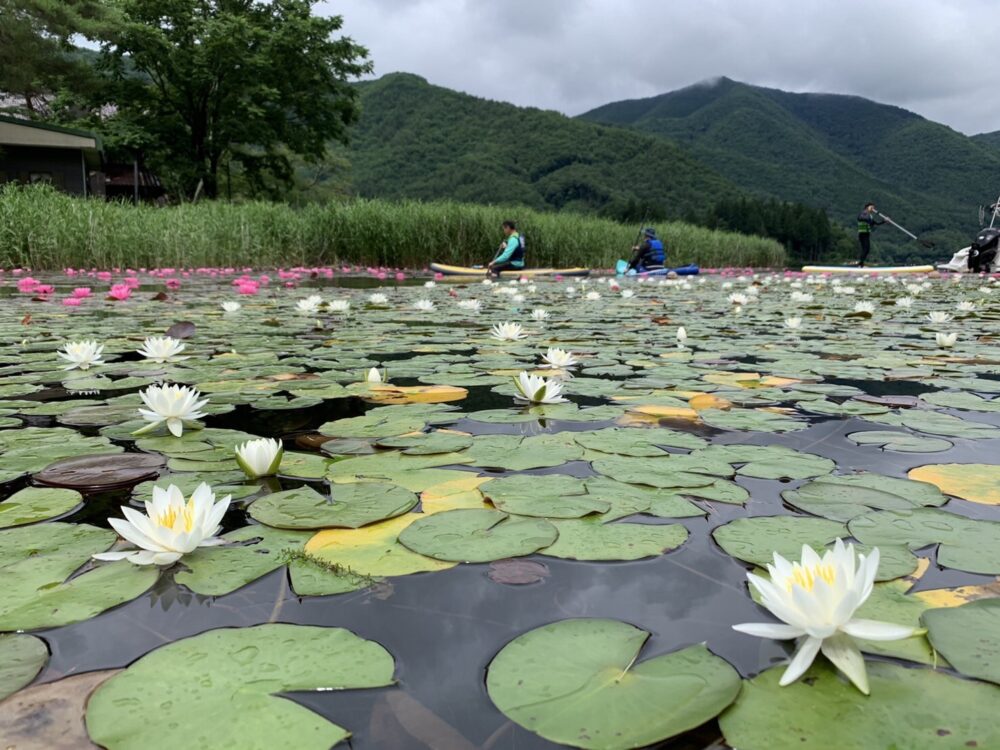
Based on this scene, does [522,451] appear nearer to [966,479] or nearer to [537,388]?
[537,388]

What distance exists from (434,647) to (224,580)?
285mm

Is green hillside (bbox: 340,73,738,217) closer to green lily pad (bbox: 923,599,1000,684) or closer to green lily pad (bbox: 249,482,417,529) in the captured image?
green lily pad (bbox: 249,482,417,529)

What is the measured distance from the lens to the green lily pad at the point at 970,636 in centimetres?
58

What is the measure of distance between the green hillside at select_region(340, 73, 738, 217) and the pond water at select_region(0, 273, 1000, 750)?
36992 millimetres

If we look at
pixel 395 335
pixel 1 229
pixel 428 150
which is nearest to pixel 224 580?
pixel 395 335

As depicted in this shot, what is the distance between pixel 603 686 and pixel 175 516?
559 mm

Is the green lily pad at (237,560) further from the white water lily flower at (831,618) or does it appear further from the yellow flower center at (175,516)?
the white water lily flower at (831,618)

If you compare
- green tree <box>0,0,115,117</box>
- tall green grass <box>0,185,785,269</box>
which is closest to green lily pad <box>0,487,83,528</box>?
tall green grass <box>0,185,785,269</box>

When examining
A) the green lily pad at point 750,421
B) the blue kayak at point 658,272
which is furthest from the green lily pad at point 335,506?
the blue kayak at point 658,272

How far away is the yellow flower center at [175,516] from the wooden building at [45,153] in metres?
16.6

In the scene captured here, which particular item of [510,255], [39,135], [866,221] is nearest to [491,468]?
[510,255]

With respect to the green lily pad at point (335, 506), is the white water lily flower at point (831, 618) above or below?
above

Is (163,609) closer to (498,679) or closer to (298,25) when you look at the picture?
(498,679)

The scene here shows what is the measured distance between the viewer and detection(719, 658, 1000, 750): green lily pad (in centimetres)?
50
